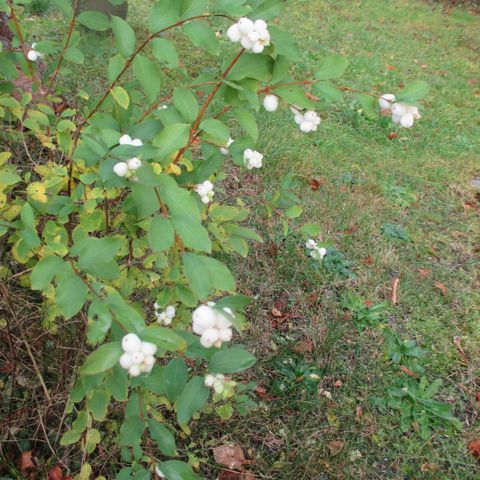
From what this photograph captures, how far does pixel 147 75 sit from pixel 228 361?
689 mm

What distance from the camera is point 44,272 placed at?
0.89 meters

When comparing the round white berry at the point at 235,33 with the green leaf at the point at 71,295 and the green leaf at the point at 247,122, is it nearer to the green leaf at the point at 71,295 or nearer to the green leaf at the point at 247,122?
the green leaf at the point at 247,122

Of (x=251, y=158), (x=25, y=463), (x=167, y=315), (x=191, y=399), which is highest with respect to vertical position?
(x=251, y=158)

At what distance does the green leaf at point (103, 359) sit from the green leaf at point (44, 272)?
7.5 inches

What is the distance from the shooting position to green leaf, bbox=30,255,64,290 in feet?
2.88

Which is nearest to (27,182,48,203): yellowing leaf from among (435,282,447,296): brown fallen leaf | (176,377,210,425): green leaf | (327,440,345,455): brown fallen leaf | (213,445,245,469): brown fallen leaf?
(176,377,210,425): green leaf

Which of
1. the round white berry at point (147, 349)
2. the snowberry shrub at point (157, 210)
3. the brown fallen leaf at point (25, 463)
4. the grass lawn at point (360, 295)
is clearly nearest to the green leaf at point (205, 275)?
the snowberry shrub at point (157, 210)

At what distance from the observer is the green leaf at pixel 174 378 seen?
3.08 feet

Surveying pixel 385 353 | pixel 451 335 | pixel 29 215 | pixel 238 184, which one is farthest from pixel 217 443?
pixel 238 184

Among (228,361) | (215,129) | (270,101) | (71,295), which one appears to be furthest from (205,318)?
(270,101)

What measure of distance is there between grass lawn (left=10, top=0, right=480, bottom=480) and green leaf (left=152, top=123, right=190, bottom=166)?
2.25ft

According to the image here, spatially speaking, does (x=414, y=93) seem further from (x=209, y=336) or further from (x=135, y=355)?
(x=135, y=355)

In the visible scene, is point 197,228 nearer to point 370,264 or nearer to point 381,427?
point 381,427

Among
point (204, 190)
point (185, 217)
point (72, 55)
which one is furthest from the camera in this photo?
point (72, 55)
